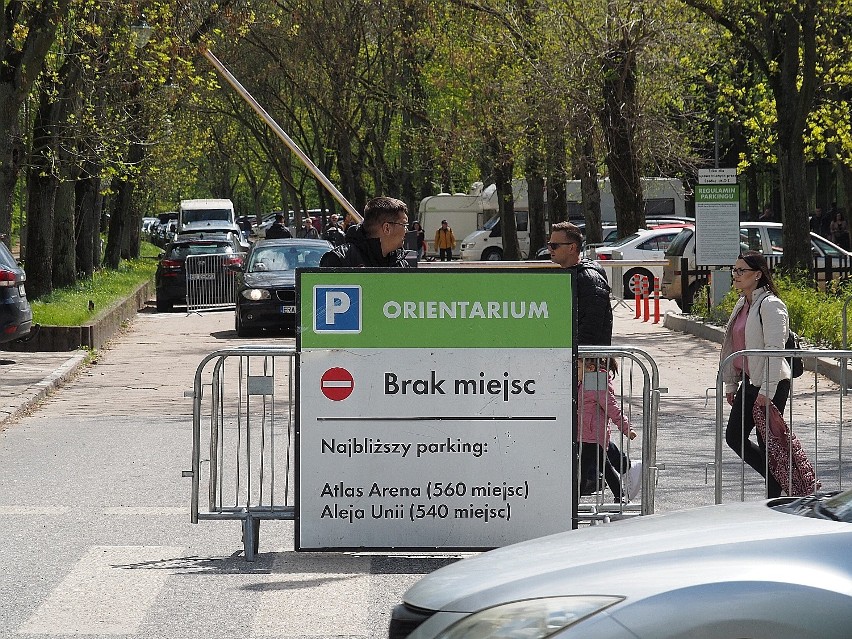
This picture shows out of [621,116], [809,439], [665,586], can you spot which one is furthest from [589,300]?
[621,116]

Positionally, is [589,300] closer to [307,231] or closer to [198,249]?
[198,249]

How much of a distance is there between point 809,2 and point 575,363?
612 inches

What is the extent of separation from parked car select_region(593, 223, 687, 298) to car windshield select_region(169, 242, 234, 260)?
8.43m

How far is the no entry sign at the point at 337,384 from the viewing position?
689 cm

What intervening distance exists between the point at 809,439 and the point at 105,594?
6.58m

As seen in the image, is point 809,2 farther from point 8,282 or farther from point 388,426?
point 388,426

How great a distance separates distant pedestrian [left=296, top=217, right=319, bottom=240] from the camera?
56.8 meters

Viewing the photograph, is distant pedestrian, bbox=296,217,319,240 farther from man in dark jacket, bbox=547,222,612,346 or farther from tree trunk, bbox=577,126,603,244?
man in dark jacket, bbox=547,222,612,346

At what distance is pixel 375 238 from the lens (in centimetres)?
775

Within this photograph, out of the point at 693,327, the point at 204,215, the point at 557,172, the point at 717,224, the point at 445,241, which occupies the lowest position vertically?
Result: the point at 693,327

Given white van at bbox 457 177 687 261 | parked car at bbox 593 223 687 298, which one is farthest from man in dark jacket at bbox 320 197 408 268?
white van at bbox 457 177 687 261

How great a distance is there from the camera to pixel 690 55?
1080 inches

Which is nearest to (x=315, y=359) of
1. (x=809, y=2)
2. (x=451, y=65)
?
(x=809, y=2)

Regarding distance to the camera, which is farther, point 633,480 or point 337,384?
point 633,480
